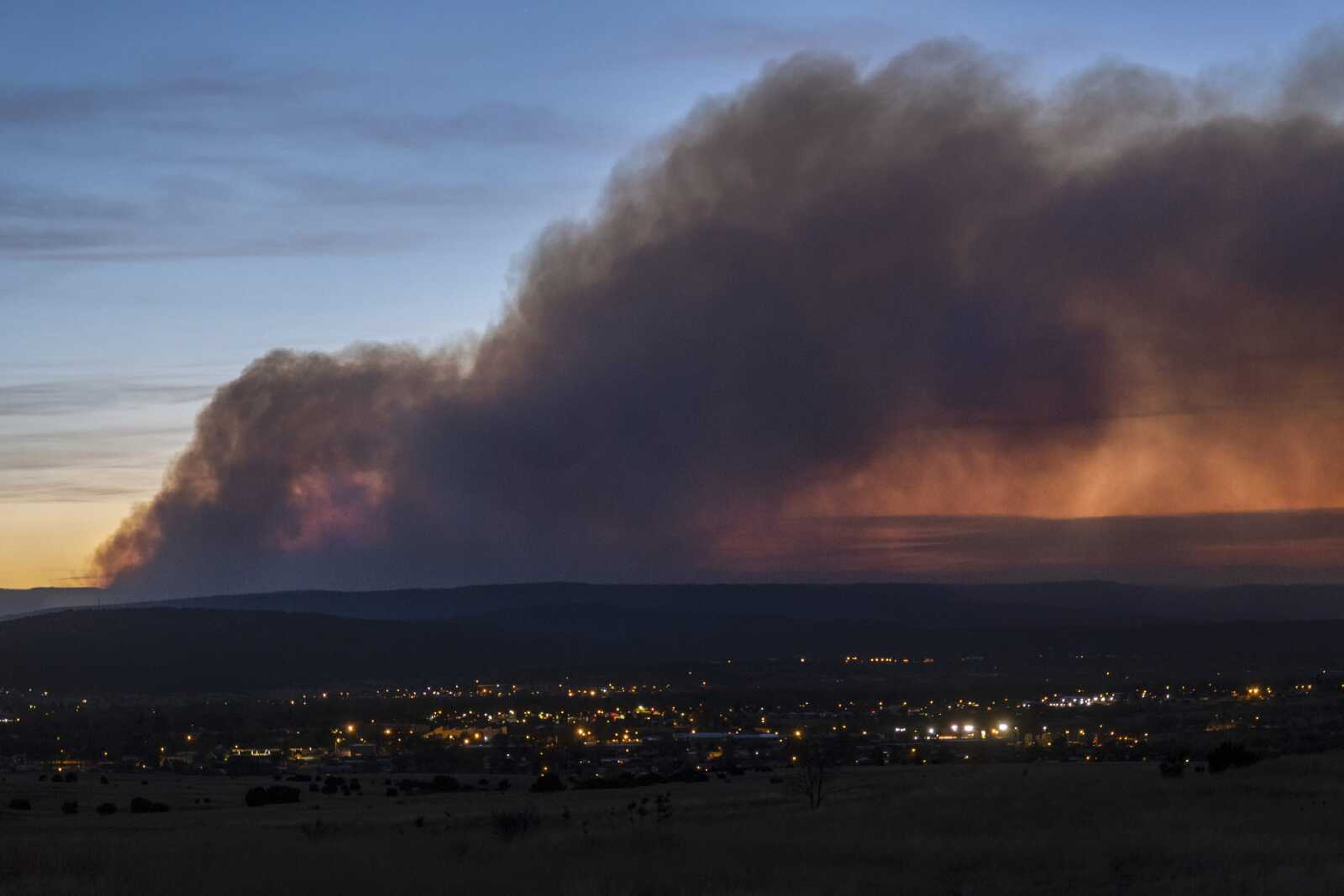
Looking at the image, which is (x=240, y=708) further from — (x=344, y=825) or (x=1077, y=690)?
(x=344, y=825)

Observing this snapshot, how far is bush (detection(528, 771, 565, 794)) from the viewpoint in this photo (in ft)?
216

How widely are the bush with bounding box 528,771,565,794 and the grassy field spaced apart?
640cm

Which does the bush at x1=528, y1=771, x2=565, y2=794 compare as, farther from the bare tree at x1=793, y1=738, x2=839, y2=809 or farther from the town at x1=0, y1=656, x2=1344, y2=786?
the bare tree at x1=793, y1=738, x2=839, y2=809

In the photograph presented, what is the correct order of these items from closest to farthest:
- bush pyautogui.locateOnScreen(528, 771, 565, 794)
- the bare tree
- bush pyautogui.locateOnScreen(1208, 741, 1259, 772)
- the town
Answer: the bare tree < bush pyautogui.locateOnScreen(1208, 741, 1259, 772) < bush pyautogui.locateOnScreen(528, 771, 565, 794) < the town

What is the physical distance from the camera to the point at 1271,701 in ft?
454

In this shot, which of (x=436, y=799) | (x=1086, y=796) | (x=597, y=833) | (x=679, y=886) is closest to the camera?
(x=679, y=886)

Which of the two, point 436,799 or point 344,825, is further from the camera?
point 436,799

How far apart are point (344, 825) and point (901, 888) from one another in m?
23.1

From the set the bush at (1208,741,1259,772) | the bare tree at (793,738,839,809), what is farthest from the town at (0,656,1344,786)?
the bush at (1208,741,1259,772)

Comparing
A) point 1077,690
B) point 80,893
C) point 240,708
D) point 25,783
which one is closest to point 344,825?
point 80,893

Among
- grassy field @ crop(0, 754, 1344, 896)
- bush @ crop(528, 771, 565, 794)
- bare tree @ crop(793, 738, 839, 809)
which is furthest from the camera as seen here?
bush @ crop(528, 771, 565, 794)

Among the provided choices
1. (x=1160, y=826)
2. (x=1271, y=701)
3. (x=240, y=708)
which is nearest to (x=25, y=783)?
(x=1160, y=826)

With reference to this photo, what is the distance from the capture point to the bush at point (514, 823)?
41656 millimetres

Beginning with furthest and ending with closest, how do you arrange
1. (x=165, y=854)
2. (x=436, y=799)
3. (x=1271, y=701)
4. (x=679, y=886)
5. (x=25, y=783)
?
(x=1271, y=701) < (x=25, y=783) < (x=436, y=799) < (x=165, y=854) < (x=679, y=886)
